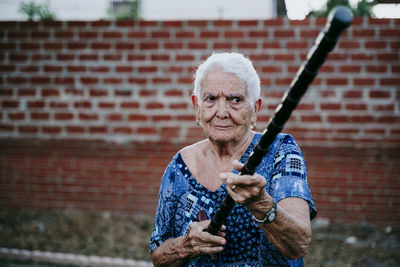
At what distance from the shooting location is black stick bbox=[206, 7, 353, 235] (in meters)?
1.13

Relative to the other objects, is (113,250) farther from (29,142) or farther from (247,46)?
(247,46)

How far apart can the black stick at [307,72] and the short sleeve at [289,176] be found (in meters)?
0.45

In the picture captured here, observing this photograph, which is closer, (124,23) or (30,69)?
(124,23)

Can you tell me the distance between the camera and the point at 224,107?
81.9 inches

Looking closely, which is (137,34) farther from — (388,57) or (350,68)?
(388,57)

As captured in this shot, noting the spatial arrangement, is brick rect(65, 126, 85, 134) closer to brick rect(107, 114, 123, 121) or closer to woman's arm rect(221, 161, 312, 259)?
brick rect(107, 114, 123, 121)

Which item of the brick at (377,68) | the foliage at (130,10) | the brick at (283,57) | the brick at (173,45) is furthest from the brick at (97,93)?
the foliage at (130,10)

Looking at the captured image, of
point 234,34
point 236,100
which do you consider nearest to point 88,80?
point 234,34

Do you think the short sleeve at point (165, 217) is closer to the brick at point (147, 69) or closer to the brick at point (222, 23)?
the brick at point (147, 69)

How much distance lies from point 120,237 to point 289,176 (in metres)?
3.68

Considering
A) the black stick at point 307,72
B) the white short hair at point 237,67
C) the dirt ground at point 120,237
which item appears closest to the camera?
the black stick at point 307,72

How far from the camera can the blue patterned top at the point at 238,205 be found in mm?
1952

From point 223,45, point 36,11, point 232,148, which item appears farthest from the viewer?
point 36,11

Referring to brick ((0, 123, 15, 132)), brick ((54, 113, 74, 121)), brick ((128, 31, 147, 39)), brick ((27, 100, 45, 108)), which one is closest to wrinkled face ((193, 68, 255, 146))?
brick ((128, 31, 147, 39))
